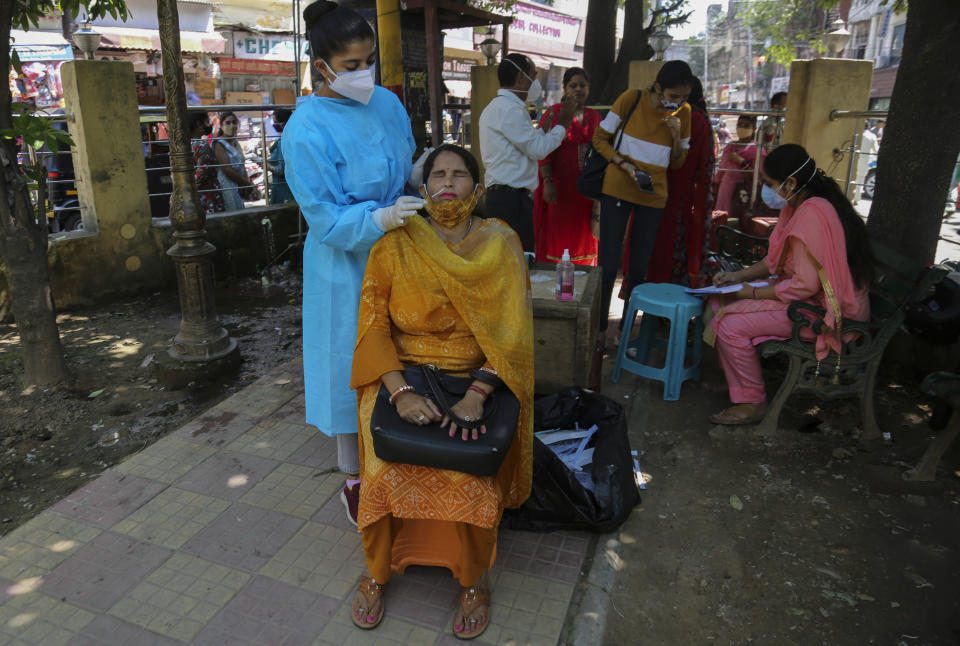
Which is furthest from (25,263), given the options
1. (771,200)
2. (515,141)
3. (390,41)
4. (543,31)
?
(543,31)

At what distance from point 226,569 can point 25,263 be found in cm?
280

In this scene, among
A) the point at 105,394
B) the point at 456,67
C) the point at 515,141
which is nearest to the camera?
the point at 105,394

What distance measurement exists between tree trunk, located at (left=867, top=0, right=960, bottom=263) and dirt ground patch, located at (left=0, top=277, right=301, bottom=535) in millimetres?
4272

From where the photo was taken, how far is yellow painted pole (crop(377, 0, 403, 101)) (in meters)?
4.03

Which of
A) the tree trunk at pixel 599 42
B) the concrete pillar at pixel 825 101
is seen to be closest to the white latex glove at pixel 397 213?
the concrete pillar at pixel 825 101

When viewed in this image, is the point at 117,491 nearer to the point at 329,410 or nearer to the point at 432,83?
the point at 329,410

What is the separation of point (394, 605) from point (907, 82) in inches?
161

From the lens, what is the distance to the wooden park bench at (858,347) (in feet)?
11.7

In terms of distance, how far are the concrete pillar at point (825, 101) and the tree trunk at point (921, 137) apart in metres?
2.46

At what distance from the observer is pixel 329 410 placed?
9.29 feet

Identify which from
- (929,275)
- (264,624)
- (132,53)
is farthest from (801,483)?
(132,53)

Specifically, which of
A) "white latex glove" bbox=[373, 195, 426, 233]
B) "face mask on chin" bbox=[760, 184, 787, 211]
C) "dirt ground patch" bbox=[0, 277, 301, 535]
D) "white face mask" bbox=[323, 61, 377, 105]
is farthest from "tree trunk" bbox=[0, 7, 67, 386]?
"face mask on chin" bbox=[760, 184, 787, 211]

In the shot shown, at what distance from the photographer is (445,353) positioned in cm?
258

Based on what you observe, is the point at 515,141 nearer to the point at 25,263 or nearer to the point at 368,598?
the point at 25,263
